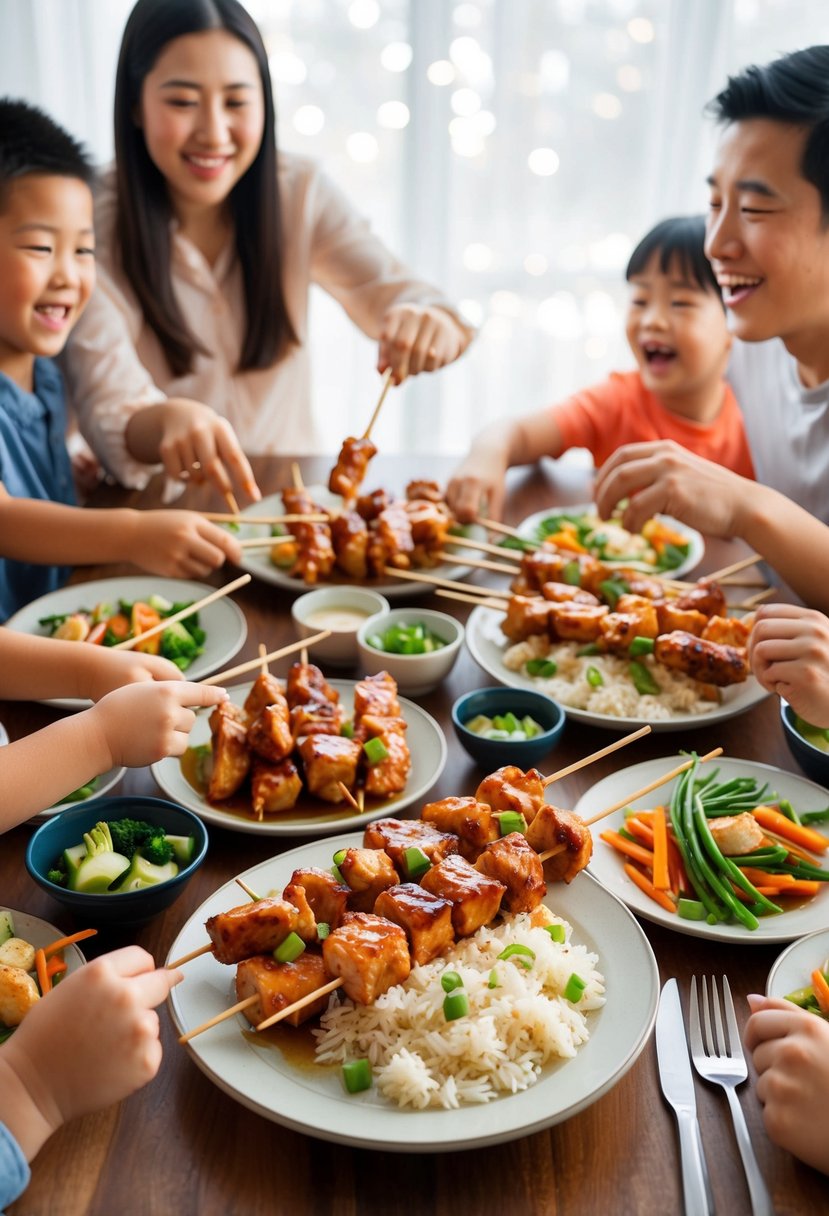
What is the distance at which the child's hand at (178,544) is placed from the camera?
287 cm

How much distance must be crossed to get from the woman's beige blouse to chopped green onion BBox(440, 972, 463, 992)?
291 centimetres

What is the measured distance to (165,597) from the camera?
290cm

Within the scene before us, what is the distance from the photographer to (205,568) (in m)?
2.95

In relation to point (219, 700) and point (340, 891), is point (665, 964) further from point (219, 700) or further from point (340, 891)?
point (219, 700)

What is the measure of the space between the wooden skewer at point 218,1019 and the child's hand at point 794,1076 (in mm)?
710

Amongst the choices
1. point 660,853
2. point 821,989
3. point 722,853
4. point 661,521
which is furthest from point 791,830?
point 661,521

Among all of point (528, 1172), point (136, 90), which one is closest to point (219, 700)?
point (528, 1172)

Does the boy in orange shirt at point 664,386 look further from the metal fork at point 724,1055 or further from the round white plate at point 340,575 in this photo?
the metal fork at point 724,1055

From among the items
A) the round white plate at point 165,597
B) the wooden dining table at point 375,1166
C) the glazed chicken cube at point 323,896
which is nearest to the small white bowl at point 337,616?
the round white plate at point 165,597

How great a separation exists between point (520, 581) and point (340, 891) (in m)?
1.43

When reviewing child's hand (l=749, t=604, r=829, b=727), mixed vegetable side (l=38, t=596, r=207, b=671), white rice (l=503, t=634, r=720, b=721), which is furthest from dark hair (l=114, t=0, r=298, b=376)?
child's hand (l=749, t=604, r=829, b=727)

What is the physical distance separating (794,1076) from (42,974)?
3.52ft

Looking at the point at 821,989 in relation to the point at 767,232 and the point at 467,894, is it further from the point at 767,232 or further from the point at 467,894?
the point at 767,232

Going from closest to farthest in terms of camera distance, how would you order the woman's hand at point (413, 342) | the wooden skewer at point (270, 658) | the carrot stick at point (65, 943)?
the carrot stick at point (65, 943)
the wooden skewer at point (270, 658)
the woman's hand at point (413, 342)
